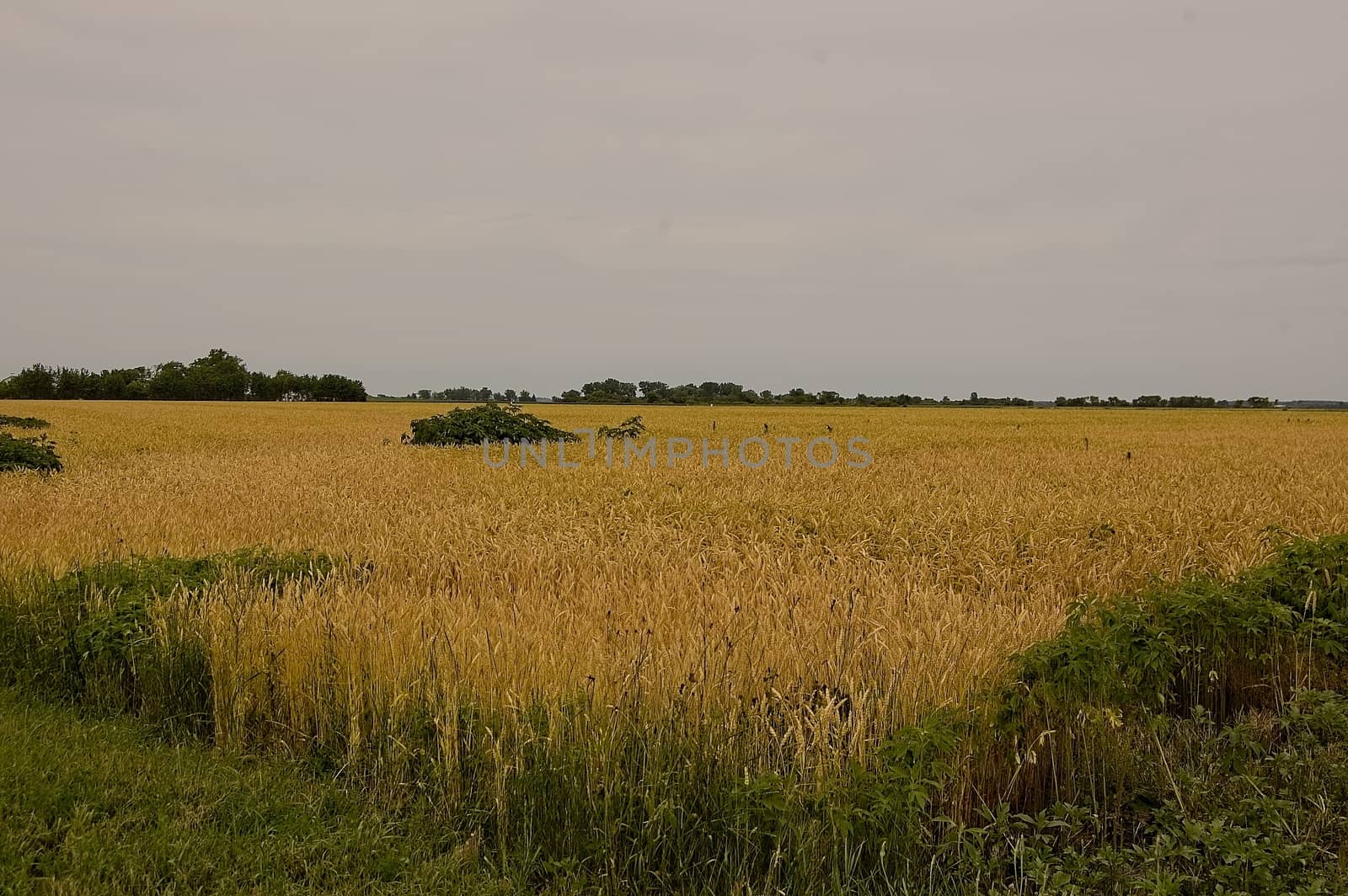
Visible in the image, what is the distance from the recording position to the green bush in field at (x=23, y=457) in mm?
15092

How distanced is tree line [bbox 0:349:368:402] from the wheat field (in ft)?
333

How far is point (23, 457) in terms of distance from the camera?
50.4ft

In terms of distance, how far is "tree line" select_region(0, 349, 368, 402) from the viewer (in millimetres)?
104688

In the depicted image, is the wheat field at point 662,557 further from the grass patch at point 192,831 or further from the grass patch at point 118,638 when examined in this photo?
the grass patch at point 192,831

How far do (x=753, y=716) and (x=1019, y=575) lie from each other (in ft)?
15.7

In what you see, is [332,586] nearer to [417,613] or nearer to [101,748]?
[417,613]

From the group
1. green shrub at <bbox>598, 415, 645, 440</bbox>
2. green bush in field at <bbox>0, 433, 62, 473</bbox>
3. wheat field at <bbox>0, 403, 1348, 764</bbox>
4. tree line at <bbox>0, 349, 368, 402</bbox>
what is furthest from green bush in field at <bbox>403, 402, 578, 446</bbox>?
tree line at <bbox>0, 349, 368, 402</bbox>

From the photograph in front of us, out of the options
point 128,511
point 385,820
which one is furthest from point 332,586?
point 128,511

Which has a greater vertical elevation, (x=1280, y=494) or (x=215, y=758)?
(x=1280, y=494)

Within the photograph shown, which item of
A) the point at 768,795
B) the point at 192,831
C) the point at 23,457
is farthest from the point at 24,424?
the point at 768,795

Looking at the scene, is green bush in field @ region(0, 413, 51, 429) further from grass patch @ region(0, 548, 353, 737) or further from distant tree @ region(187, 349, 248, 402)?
distant tree @ region(187, 349, 248, 402)

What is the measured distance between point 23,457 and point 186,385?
109038mm

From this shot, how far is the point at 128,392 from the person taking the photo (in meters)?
107

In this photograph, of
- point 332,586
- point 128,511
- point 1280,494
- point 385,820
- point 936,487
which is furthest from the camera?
point 936,487
